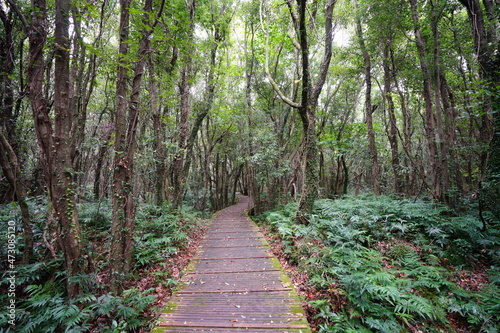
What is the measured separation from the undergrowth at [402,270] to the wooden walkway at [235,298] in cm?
52

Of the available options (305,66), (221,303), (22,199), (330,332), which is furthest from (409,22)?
(22,199)

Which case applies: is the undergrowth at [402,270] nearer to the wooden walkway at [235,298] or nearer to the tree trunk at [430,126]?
the wooden walkway at [235,298]

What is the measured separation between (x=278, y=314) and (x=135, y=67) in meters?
5.33

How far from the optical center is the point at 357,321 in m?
2.89

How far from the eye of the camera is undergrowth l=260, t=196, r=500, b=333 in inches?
121

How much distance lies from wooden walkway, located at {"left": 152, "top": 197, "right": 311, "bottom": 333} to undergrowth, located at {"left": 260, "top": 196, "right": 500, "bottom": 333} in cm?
52

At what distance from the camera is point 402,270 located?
434 centimetres

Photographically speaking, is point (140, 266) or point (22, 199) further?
point (140, 266)

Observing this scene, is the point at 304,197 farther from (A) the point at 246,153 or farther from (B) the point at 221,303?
(A) the point at 246,153

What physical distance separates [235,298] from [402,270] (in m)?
3.57

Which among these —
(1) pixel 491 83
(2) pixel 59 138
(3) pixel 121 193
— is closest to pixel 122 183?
(3) pixel 121 193

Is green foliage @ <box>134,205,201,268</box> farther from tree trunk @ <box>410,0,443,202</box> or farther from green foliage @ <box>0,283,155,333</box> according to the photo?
tree trunk @ <box>410,0,443,202</box>

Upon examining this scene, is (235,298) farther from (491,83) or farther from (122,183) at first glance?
(491,83)

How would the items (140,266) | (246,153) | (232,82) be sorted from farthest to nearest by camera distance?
1. (232,82)
2. (246,153)
3. (140,266)
